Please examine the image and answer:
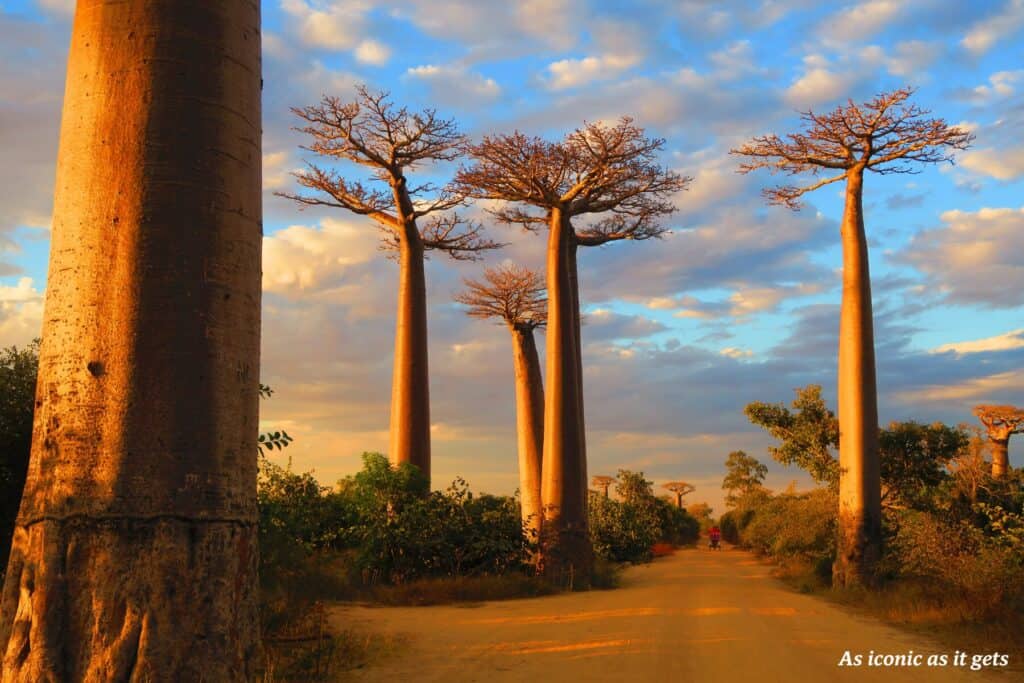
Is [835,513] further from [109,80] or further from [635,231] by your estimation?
[109,80]

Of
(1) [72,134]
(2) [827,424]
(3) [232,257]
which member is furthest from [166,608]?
(2) [827,424]

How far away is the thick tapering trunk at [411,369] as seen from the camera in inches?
656

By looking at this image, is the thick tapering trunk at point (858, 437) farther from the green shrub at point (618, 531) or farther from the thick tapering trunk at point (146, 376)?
the thick tapering trunk at point (146, 376)

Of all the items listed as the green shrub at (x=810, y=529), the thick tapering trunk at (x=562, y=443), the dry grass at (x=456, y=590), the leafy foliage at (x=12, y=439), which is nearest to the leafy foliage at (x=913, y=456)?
the green shrub at (x=810, y=529)

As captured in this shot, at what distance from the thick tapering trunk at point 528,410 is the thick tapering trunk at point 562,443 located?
17.5 ft

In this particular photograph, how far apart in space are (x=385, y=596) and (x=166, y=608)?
8696 millimetres

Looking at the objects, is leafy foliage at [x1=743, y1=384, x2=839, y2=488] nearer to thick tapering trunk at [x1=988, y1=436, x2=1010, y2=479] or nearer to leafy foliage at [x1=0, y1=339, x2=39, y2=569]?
thick tapering trunk at [x1=988, y1=436, x2=1010, y2=479]

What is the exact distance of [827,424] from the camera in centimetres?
1708

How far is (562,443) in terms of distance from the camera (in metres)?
14.3

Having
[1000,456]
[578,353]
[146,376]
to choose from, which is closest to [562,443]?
[578,353]

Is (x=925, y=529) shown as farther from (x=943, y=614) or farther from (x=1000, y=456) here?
(x=1000, y=456)

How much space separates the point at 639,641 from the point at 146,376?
5.50 metres

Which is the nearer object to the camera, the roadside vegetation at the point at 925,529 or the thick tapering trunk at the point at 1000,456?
the roadside vegetation at the point at 925,529

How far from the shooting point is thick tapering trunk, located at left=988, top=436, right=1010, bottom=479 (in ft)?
51.6
